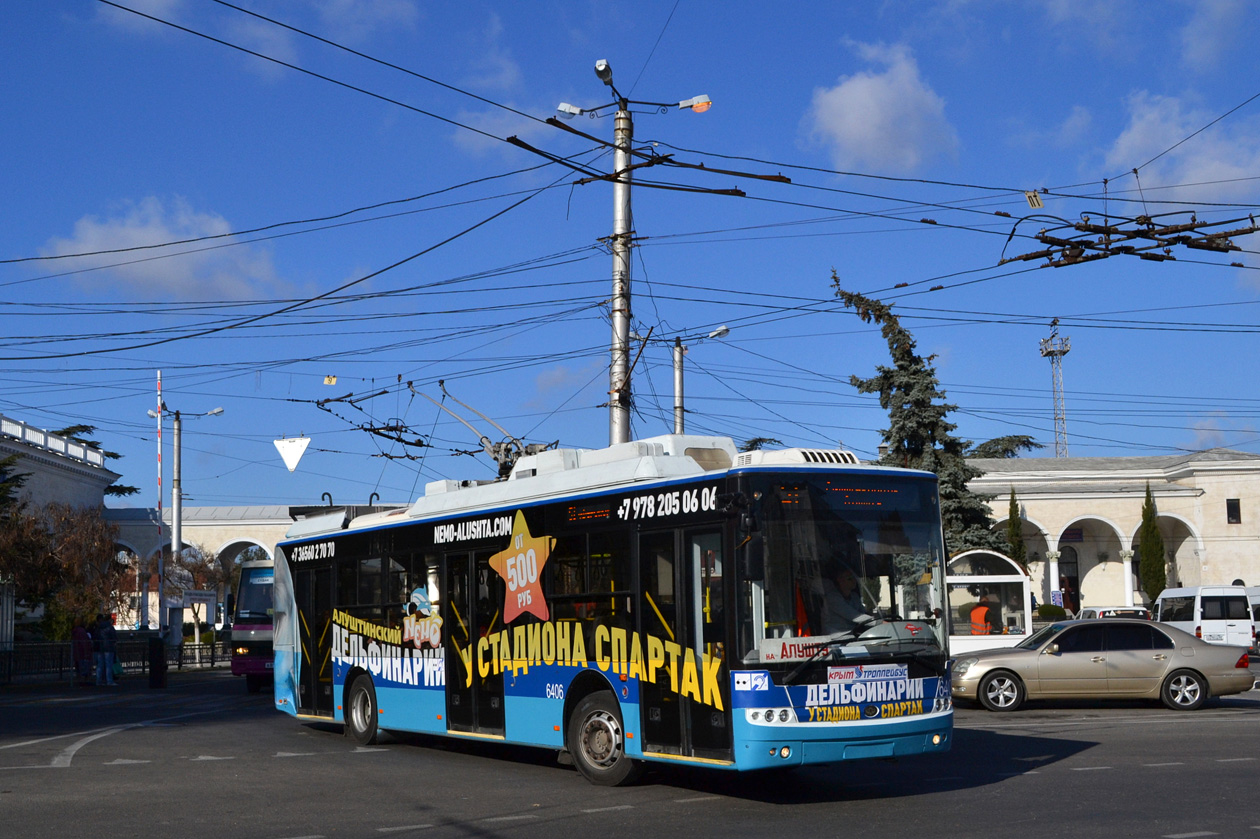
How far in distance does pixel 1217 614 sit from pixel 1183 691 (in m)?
15.9

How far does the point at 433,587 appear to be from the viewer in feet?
47.2

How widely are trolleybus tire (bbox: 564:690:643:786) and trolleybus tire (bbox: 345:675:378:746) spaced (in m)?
4.38

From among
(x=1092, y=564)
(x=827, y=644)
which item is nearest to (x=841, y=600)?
(x=827, y=644)

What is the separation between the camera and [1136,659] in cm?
1916

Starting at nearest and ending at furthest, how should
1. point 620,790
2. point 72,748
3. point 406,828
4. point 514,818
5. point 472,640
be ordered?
point 406,828, point 514,818, point 620,790, point 472,640, point 72,748

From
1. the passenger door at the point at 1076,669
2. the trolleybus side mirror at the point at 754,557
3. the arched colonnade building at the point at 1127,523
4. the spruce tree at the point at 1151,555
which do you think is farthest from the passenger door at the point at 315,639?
the spruce tree at the point at 1151,555

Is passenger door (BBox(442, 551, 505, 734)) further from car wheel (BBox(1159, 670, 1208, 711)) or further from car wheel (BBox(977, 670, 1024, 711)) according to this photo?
car wheel (BBox(1159, 670, 1208, 711))

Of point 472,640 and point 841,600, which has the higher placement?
point 841,600

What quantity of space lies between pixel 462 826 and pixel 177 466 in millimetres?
39184

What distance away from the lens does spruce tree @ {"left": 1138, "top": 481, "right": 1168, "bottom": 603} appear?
56.0 m

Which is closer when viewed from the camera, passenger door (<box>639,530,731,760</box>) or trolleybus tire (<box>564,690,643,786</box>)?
passenger door (<box>639,530,731,760</box>)

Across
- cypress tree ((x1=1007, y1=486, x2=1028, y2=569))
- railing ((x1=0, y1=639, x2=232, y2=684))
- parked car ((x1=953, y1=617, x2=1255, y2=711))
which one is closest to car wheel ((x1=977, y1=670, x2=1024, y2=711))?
parked car ((x1=953, y1=617, x2=1255, y2=711))

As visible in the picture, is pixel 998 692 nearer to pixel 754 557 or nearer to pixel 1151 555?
pixel 754 557

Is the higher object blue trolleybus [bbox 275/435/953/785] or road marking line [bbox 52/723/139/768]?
blue trolleybus [bbox 275/435/953/785]
